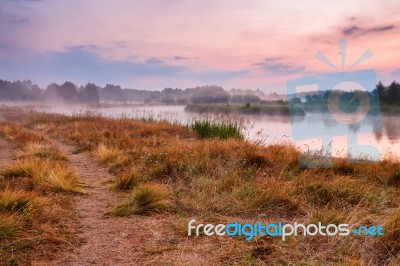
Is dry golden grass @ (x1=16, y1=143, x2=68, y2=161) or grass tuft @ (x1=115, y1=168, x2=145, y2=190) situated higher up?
dry golden grass @ (x1=16, y1=143, x2=68, y2=161)

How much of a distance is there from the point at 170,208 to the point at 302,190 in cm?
210

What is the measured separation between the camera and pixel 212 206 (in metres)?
4.75

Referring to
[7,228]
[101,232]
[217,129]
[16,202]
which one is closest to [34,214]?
[16,202]

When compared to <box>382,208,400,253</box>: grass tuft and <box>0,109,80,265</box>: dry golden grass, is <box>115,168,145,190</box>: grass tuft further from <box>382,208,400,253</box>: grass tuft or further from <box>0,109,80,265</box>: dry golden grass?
<box>382,208,400,253</box>: grass tuft

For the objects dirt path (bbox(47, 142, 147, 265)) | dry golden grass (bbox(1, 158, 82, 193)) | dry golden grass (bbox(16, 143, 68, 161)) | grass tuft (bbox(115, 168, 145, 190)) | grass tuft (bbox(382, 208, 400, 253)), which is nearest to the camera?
dirt path (bbox(47, 142, 147, 265))

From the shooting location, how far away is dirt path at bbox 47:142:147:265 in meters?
3.35

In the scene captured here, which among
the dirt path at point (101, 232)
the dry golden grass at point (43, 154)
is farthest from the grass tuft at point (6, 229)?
the dry golden grass at point (43, 154)

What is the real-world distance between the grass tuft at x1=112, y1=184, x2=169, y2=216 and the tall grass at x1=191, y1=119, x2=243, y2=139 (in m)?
6.97

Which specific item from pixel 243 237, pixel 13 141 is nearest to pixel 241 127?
pixel 13 141

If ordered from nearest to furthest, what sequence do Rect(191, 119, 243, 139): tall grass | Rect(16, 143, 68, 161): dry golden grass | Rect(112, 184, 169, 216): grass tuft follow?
1. Rect(112, 184, 169, 216): grass tuft
2. Rect(16, 143, 68, 161): dry golden grass
3. Rect(191, 119, 243, 139): tall grass

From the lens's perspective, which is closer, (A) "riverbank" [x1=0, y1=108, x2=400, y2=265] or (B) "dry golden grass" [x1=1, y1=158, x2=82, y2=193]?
(A) "riverbank" [x1=0, y1=108, x2=400, y2=265]

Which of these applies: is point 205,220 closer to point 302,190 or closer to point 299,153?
point 302,190

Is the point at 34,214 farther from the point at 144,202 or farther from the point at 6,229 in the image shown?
the point at 144,202

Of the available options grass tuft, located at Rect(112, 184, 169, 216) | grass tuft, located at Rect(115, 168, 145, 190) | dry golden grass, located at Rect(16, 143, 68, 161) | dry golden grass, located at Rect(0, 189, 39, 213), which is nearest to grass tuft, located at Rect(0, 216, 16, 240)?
dry golden grass, located at Rect(0, 189, 39, 213)
